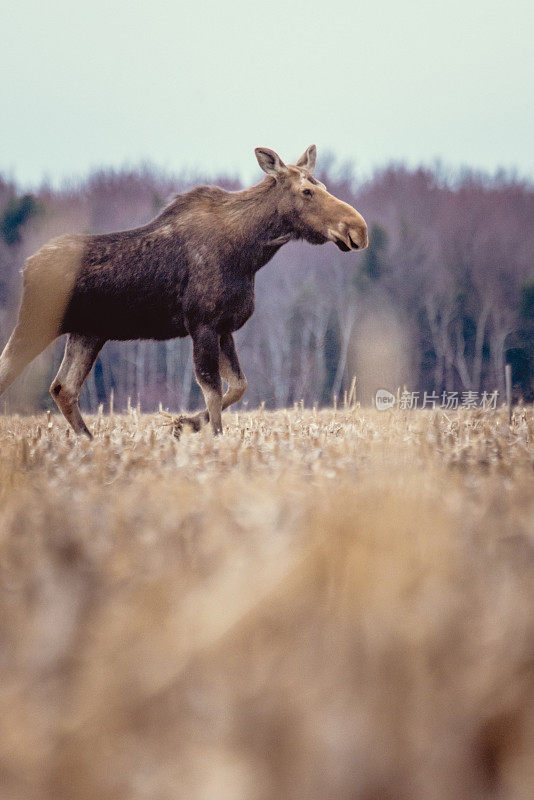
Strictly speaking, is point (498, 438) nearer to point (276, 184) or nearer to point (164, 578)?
point (276, 184)

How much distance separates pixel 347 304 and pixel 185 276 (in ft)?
82.2

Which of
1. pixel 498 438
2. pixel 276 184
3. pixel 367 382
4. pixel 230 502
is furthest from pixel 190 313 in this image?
pixel 367 382

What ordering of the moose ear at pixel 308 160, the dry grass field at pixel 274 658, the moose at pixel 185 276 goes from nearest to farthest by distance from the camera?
1. the dry grass field at pixel 274 658
2. the moose at pixel 185 276
3. the moose ear at pixel 308 160

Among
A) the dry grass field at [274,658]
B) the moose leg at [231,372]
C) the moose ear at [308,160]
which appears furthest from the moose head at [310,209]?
the dry grass field at [274,658]

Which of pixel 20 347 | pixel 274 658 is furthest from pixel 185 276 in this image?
pixel 274 658

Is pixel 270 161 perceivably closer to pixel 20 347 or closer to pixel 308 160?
pixel 308 160

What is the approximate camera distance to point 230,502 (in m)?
1.98

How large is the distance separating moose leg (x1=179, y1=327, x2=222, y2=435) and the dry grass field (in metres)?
3.50

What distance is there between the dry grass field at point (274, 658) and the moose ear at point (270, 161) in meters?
4.14

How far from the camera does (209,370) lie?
5242 mm

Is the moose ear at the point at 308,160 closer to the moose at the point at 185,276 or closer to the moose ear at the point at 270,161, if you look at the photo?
the moose at the point at 185,276

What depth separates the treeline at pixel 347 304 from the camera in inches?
1085

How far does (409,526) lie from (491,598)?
245mm

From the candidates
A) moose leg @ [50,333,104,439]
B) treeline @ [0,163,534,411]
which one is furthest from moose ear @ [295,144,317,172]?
treeline @ [0,163,534,411]
